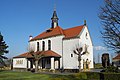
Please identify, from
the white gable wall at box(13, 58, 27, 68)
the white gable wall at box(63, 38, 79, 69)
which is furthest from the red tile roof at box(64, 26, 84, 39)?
the white gable wall at box(13, 58, 27, 68)

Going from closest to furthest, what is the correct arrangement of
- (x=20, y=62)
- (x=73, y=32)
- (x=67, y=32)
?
(x=73, y=32)
(x=67, y=32)
(x=20, y=62)

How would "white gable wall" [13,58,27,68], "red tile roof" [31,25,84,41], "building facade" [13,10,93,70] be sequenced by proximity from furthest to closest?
"white gable wall" [13,58,27,68], "red tile roof" [31,25,84,41], "building facade" [13,10,93,70]

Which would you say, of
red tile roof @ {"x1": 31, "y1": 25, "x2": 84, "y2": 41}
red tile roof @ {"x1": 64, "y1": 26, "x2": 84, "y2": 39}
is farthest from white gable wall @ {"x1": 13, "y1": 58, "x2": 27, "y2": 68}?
red tile roof @ {"x1": 64, "y1": 26, "x2": 84, "y2": 39}

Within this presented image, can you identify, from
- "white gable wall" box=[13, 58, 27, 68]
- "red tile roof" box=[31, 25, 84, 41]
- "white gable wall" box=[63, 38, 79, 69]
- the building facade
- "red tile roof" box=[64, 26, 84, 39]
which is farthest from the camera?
"white gable wall" box=[13, 58, 27, 68]

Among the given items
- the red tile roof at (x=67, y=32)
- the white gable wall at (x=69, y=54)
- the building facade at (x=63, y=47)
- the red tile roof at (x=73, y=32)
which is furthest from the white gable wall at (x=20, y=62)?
the red tile roof at (x=73, y=32)

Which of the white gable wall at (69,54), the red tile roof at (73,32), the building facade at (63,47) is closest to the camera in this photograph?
the white gable wall at (69,54)

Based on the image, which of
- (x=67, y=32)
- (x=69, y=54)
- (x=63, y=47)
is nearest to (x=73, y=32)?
(x=67, y=32)

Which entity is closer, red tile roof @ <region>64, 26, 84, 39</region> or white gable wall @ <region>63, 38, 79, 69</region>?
white gable wall @ <region>63, 38, 79, 69</region>

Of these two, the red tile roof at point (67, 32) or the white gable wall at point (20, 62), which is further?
the white gable wall at point (20, 62)

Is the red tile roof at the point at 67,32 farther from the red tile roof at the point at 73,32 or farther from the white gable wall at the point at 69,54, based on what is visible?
the white gable wall at the point at 69,54

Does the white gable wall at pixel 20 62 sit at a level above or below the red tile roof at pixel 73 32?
below

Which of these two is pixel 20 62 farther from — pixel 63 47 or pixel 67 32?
pixel 67 32

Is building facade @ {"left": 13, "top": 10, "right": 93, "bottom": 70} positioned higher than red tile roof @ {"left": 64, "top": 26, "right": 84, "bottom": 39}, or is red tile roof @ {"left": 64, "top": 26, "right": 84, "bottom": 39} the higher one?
red tile roof @ {"left": 64, "top": 26, "right": 84, "bottom": 39}

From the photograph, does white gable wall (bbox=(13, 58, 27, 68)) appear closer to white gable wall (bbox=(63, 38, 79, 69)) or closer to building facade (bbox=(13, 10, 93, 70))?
building facade (bbox=(13, 10, 93, 70))
